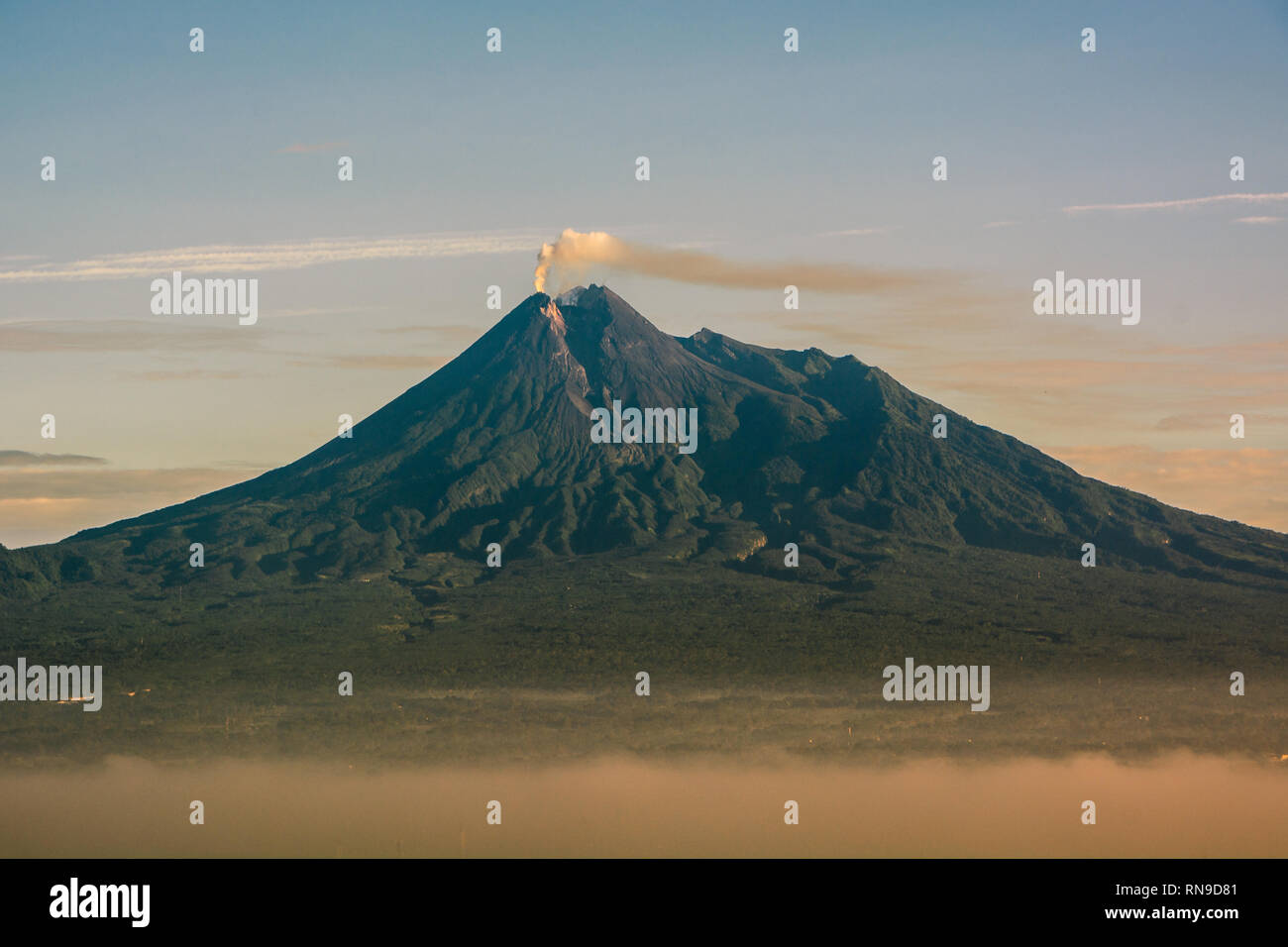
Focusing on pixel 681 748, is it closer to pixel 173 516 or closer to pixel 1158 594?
pixel 1158 594

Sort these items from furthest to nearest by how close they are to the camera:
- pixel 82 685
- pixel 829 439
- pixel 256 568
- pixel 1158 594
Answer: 1. pixel 829 439
2. pixel 256 568
3. pixel 1158 594
4. pixel 82 685

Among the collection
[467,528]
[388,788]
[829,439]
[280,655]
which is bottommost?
[388,788]

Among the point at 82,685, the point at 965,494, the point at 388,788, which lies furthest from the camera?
the point at 965,494

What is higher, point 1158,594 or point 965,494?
point 965,494

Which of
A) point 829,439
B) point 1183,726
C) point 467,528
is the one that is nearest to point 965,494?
point 829,439

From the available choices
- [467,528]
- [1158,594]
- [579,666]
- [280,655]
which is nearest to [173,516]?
[467,528]

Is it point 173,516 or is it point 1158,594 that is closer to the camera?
point 1158,594

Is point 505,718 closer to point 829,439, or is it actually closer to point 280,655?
point 280,655
